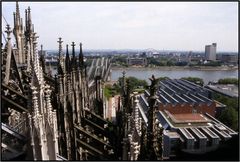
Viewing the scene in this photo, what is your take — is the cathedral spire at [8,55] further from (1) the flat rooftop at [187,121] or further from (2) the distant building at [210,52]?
(2) the distant building at [210,52]

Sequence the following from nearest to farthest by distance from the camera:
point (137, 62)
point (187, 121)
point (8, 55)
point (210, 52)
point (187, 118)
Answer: point (8, 55) → point (187, 121) → point (187, 118) → point (137, 62) → point (210, 52)

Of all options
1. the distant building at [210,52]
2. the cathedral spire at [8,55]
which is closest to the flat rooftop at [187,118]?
the cathedral spire at [8,55]

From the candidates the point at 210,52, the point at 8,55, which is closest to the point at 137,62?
the point at 210,52

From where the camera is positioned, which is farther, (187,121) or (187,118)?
(187,118)

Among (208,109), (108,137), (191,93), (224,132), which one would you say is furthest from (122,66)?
(108,137)

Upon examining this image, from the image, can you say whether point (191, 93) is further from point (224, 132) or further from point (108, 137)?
point (108, 137)

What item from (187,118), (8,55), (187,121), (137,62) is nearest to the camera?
(8,55)

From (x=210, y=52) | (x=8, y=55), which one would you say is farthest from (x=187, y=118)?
(x=210, y=52)

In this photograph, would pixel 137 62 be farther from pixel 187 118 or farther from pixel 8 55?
pixel 8 55

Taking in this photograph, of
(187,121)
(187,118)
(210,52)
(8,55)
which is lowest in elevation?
(187,118)

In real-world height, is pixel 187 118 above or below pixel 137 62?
below

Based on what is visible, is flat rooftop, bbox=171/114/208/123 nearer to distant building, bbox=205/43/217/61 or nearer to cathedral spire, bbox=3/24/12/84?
cathedral spire, bbox=3/24/12/84

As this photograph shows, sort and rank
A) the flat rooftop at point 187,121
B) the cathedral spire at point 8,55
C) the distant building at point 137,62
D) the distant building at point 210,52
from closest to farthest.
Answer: the cathedral spire at point 8,55 → the flat rooftop at point 187,121 → the distant building at point 137,62 → the distant building at point 210,52
